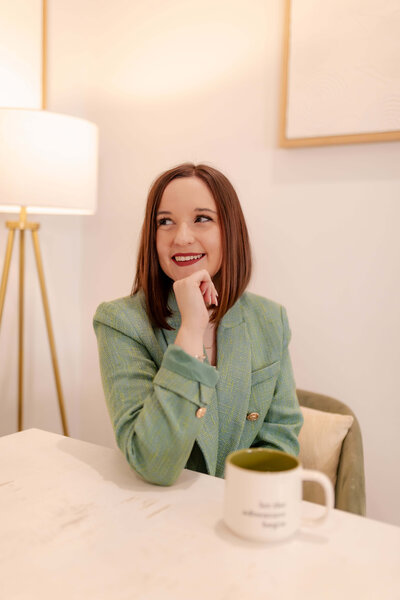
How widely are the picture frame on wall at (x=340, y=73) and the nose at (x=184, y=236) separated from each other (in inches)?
33.3

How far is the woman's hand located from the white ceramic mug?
0.32m

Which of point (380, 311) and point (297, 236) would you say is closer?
point (380, 311)

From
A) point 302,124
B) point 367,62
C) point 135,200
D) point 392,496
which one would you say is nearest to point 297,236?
point 302,124

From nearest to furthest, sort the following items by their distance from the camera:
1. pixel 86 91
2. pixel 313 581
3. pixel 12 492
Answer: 1. pixel 313 581
2. pixel 12 492
3. pixel 86 91

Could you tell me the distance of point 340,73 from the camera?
68.2 inches

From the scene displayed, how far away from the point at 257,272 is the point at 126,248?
0.62 meters

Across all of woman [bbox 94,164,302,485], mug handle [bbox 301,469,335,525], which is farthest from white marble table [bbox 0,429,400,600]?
woman [bbox 94,164,302,485]

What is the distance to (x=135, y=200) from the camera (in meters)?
2.28

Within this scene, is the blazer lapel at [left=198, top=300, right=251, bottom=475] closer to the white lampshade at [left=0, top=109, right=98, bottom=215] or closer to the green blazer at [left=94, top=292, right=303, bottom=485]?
the green blazer at [left=94, top=292, right=303, bottom=485]

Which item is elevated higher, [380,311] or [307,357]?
[380,311]

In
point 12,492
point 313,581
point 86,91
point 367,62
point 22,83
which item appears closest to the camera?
point 313,581

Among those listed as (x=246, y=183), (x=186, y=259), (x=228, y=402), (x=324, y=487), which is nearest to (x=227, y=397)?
(x=228, y=402)

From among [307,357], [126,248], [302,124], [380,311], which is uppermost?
[302,124]

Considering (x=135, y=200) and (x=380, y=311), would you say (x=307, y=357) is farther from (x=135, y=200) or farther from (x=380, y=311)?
(x=135, y=200)
